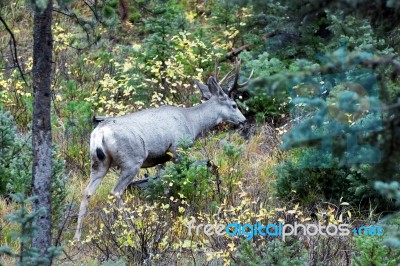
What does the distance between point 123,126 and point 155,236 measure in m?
2.18

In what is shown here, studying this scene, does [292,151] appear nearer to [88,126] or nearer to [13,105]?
[88,126]

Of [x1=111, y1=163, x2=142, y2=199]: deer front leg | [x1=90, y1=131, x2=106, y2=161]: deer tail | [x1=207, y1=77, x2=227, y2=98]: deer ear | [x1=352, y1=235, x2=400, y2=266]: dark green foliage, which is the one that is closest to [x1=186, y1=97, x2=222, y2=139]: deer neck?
[x1=207, y1=77, x2=227, y2=98]: deer ear

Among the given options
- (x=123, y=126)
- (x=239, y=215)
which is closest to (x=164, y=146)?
(x=123, y=126)

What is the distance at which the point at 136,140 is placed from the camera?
32.3ft

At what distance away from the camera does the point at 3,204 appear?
9.44 meters

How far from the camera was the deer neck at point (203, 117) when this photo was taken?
11422 millimetres

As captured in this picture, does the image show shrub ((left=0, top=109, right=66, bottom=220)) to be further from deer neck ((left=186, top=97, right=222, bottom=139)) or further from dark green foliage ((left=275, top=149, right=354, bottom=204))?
dark green foliage ((left=275, top=149, right=354, bottom=204))

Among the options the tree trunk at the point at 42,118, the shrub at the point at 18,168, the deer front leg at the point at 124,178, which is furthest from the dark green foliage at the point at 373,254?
the deer front leg at the point at 124,178

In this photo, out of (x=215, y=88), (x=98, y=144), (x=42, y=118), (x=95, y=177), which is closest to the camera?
(x=42, y=118)

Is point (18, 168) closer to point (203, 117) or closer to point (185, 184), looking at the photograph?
point (185, 184)

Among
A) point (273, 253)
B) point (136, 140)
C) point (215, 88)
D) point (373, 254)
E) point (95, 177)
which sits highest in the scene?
point (215, 88)

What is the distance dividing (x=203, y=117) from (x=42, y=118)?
516 centimetres

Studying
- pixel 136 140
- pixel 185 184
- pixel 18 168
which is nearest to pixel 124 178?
pixel 136 140

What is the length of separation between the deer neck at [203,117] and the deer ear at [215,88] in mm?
106
